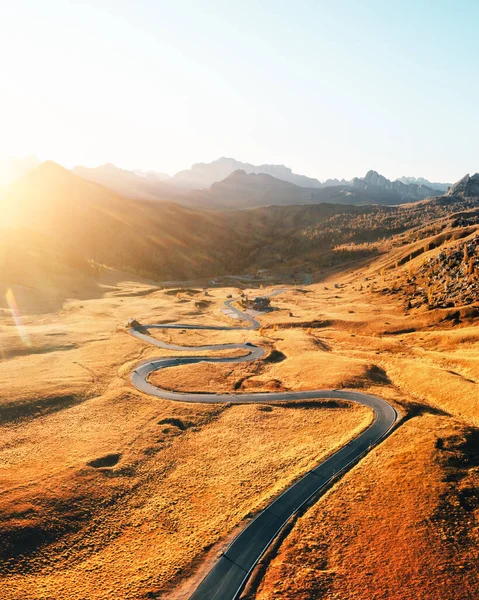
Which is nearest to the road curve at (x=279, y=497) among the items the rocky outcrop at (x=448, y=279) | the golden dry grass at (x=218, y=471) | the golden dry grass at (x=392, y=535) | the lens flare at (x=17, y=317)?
the golden dry grass at (x=218, y=471)

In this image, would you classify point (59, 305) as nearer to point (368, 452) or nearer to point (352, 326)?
point (352, 326)

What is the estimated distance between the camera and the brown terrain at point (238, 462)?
83.2 ft

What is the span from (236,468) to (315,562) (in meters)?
13.6

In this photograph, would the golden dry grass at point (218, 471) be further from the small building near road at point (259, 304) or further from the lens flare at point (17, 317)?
the small building near road at point (259, 304)

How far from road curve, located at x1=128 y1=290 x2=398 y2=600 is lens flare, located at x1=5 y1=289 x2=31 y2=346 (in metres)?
30.3

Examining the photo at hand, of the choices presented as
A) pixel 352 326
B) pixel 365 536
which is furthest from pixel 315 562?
pixel 352 326

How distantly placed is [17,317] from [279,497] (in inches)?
3639

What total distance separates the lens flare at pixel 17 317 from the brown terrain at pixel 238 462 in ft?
4.90

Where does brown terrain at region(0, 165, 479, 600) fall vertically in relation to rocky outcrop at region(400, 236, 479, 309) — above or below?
below

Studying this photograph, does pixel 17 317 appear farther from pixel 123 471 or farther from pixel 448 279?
pixel 448 279

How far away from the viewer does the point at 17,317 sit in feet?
319

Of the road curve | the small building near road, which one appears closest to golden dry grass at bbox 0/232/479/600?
the road curve

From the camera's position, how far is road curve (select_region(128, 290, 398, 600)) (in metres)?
24.9

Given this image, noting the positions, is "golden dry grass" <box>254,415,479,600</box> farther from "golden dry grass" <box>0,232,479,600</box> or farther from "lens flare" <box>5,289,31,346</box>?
"lens flare" <box>5,289,31,346</box>
